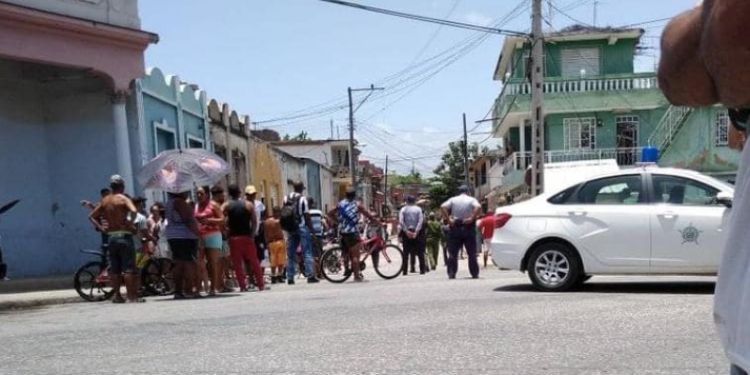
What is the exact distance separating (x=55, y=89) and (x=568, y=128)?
24524 mm

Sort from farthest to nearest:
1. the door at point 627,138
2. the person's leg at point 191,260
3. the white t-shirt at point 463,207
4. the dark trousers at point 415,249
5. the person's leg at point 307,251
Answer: the door at point 627,138 → the dark trousers at point 415,249 → the person's leg at point 307,251 → the white t-shirt at point 463,207 → the person's leg at point 191,260

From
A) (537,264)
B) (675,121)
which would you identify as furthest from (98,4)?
(675,121)

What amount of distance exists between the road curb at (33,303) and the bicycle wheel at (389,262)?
533 cm

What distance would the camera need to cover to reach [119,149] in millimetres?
13547

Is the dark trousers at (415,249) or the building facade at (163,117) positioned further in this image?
the building facade at (163,117)

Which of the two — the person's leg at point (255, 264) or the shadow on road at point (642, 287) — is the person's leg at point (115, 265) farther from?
the shadow on road at point (642, 287)

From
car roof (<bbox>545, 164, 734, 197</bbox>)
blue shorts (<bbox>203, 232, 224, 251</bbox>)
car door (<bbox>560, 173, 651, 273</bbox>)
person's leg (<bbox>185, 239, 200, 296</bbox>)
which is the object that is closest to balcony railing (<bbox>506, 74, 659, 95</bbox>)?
blue shorts (<bbox>203, 232, 224, 251</bbox>)

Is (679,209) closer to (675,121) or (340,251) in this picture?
(340,251)

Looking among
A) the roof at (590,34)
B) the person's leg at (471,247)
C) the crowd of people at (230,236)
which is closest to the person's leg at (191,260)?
the crowd of people at (230,236)

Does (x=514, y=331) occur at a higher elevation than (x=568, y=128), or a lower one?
lower

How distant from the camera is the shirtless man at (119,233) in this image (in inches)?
375

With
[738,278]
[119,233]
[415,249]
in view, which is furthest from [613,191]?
[738,278]

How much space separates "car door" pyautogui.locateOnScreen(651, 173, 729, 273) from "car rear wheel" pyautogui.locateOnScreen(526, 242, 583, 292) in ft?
3.01

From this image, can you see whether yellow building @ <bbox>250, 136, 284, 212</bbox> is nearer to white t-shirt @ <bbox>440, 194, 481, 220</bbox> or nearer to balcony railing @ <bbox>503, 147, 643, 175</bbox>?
balcony railing @ <bbox>503, 147, 643, 175</bbox>
